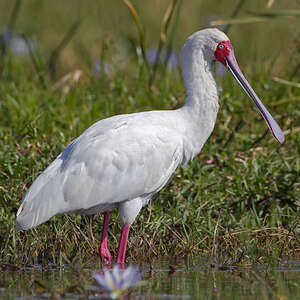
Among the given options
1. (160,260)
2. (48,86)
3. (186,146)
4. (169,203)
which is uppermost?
(48,86)

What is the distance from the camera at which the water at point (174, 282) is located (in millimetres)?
4758

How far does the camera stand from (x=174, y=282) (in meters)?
5.21

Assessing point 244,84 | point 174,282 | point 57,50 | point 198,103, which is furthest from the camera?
point 57,50

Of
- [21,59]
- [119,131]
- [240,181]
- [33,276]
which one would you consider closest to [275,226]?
[240,181]

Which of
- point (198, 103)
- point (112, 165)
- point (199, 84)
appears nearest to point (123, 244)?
point (112, 165)

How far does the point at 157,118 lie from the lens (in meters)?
6.26

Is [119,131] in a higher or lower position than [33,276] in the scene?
higher

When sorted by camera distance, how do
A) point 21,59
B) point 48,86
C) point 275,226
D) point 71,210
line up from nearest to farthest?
point 71,210 < point 275,226 < point 48,86 < point 21,59

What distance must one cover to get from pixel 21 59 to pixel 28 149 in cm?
492

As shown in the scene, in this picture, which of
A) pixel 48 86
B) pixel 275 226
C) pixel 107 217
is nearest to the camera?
pixel 107 217

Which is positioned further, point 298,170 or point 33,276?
point 298,170

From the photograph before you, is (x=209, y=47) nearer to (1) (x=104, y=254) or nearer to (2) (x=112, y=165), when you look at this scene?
(2) (x=112, y=165)

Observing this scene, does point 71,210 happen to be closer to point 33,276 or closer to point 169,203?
point 33,276

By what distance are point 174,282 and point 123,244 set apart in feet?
3.07
